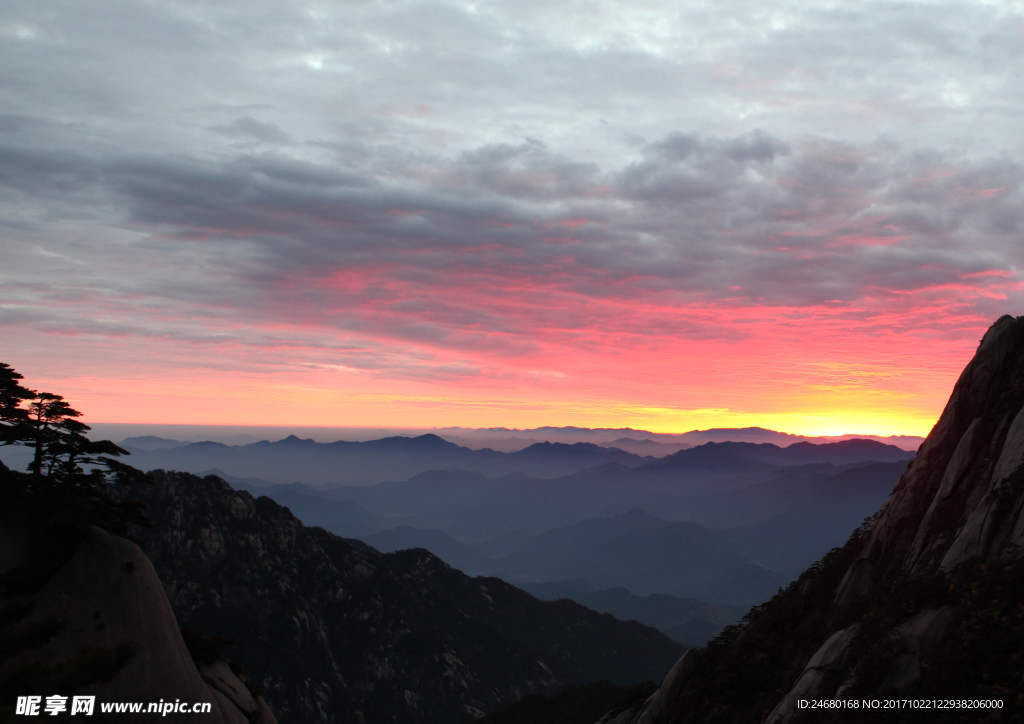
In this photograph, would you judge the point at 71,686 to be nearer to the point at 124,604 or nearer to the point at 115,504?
the point at 124,604

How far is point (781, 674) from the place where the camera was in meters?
36.5

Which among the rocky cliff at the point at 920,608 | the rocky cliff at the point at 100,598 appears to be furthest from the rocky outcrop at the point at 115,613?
the rocky cliff at the point at 920,608

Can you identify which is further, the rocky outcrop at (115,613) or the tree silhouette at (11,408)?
the tree silhouette at (11,408)

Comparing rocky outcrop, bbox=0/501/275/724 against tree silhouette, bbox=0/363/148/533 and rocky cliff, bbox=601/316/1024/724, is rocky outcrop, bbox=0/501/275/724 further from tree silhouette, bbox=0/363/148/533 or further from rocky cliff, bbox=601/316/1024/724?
rocky cliff, bbox=601/316/1024/724

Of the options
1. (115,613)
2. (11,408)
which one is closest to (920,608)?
(115,613)

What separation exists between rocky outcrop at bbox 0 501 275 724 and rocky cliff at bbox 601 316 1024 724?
31071 millimetres

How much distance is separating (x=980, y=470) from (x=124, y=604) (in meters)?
50.6

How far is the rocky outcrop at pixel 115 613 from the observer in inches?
1147

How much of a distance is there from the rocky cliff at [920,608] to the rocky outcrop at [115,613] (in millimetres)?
31071

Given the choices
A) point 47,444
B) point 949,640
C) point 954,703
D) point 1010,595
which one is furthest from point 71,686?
point 1010,595

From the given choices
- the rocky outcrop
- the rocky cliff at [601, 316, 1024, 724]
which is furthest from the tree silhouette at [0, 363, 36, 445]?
the rocky cliff at [601, 316, 1024, 724]

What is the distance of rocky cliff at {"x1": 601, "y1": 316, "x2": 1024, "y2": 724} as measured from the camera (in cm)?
2338

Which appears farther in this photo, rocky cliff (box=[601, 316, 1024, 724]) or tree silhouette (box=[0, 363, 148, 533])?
tree silhouette (box=[0, 363, 148, 533])

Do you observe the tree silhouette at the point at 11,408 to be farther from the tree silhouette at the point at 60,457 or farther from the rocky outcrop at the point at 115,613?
the rocky outcrop at the point at 115,613
